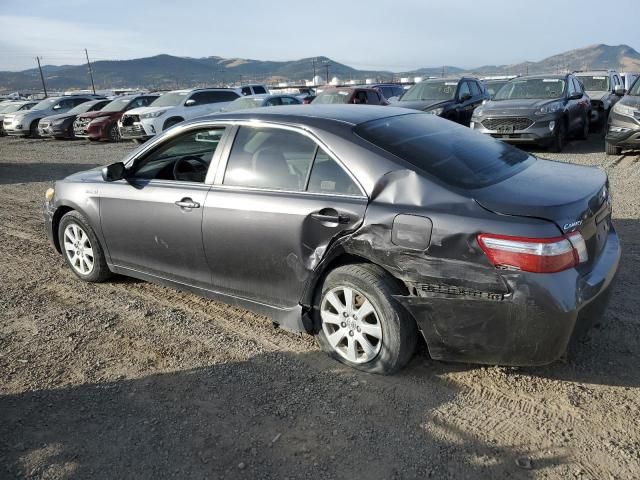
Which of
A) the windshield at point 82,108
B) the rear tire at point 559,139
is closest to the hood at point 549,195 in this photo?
the rear tire at point 559,139

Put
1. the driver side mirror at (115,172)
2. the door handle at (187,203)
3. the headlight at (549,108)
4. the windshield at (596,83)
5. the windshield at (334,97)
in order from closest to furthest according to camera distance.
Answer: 1. the door handle at (187,203)
2. the driver side mirror at (115,172)
3. the headlight at (549,108)
4. the windshield at (334,97)
5. the windshield at (596,83)

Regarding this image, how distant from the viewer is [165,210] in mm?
4020

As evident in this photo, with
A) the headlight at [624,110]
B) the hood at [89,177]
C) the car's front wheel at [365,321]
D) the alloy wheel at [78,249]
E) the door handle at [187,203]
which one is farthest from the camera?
the headlight at [624,110]

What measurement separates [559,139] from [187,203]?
9.58m

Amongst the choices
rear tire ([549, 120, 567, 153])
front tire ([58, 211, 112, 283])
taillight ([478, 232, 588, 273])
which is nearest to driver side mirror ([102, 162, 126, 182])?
front tire ([58, 211, 112, 283])

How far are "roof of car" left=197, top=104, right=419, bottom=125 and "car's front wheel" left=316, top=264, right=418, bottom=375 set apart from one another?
3.34 feet

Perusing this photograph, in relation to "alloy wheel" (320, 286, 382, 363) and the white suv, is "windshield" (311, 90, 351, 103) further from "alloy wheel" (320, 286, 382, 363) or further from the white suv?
"alloy wheel" (320, 286, 382, 363)

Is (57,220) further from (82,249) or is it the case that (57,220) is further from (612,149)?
(612,149)

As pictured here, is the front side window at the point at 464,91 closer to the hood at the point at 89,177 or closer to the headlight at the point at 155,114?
the headlight at the point at 155,114

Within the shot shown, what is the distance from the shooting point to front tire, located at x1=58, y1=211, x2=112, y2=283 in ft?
15.6

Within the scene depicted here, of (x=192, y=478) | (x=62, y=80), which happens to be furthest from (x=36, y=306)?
(x=62, y=80)

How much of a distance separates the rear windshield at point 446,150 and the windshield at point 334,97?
11.7m

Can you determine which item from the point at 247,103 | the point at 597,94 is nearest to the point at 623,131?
the point at 597,94

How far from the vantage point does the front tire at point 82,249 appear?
15.6 feet
